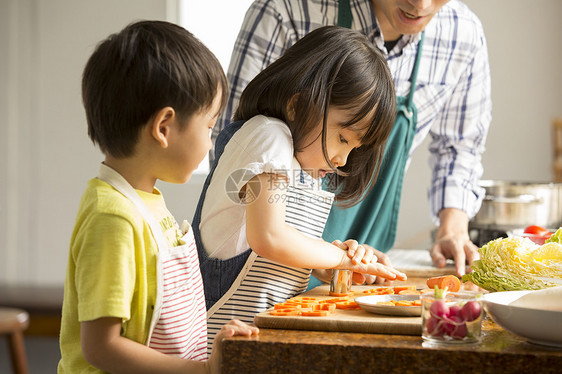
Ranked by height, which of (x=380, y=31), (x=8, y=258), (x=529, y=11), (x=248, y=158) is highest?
(x=529, y=11)

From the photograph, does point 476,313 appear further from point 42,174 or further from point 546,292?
point 42,174

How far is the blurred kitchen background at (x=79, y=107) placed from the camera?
3.74 m

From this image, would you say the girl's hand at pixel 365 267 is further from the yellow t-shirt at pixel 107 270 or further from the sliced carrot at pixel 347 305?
the yellow t-shirt at pixel 107 270

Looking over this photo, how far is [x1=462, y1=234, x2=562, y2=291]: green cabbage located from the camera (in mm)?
824

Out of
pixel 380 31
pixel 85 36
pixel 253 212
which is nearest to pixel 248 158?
pixel 253 212

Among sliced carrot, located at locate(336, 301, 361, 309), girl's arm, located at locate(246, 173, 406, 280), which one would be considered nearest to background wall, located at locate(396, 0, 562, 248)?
girl's arm, located at locate(246, 173, 406, 280)

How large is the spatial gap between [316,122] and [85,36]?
3.39 m

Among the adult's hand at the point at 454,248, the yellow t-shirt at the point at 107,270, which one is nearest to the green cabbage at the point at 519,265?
the adult's hand at the point at 454,248

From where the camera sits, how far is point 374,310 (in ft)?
2.38

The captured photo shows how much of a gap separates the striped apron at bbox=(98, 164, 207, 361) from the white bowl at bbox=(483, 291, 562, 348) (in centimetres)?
33

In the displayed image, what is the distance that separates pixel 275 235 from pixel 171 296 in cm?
20

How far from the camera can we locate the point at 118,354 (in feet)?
2.17

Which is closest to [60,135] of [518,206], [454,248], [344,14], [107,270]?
[344,14]

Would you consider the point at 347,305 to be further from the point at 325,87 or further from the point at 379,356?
the point at 325,87
